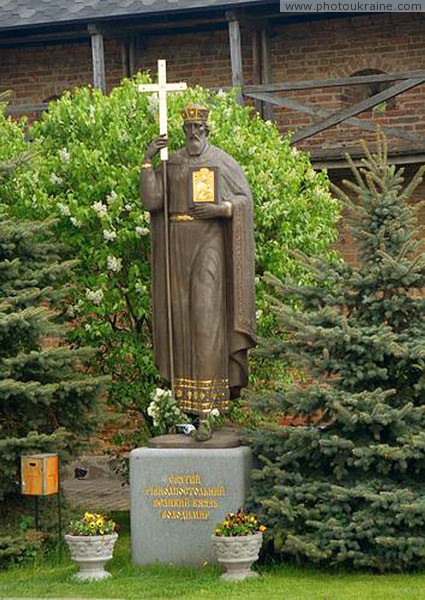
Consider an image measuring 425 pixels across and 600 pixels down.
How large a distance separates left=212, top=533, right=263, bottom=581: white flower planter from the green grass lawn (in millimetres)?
104

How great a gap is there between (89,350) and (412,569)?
3478 millimetres

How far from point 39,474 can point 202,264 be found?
208cm

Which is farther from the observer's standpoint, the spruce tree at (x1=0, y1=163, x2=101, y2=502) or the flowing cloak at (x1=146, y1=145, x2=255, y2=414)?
the spruce tree at (x1=0, y1=163, x2=101, y2=502)

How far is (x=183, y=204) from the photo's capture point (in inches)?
463

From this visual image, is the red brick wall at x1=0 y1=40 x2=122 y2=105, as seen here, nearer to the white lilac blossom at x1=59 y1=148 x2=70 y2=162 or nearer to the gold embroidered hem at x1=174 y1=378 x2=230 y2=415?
the white lilac blossom at x1=59 y1=148 x2=70 y2=162

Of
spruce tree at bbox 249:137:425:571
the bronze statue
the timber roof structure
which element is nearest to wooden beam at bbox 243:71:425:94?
the timber roof structure

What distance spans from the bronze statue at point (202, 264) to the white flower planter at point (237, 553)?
1287 millimetres

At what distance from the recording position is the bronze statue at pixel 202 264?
1173 cm

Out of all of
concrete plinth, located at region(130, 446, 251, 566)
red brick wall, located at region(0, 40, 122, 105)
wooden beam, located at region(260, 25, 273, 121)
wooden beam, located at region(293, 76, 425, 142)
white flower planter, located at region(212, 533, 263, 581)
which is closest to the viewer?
white flower planter, located at region(212, 533, 263, 581)

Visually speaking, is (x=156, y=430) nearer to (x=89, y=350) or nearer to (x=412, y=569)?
(x=89, y=350)

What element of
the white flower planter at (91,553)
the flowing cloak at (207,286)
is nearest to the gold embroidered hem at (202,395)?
the flowing cloak at (207,286)

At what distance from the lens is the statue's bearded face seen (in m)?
11.8

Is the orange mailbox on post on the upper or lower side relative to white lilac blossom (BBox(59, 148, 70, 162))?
lower

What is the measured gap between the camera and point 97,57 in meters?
19.3
